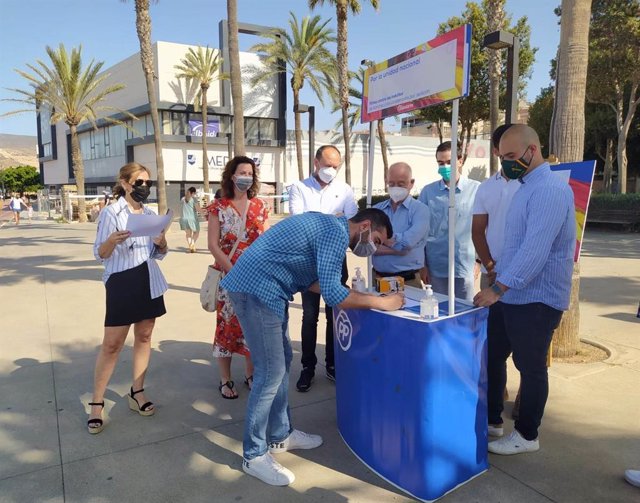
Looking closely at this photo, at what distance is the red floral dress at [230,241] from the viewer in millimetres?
3855

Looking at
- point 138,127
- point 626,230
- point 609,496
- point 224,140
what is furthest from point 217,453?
point 138,127

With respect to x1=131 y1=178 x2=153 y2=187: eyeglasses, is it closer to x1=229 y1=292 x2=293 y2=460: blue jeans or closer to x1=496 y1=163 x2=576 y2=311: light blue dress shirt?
x1=229 y1=292 x2=293 y2=460: blue jeans

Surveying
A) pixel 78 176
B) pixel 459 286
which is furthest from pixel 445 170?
pixel 78 176

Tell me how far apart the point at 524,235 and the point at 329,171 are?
5.98 feet

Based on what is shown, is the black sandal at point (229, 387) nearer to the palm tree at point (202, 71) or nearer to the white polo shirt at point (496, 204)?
the white polo shirt at point (496, 204)

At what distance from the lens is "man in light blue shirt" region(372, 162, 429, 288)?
3801 millimetres

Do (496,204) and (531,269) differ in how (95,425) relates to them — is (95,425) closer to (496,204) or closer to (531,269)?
(531,269)

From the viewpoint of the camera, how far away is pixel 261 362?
2846 mm

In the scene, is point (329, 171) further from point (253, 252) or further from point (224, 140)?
point (224, 140)

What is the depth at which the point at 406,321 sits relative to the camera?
257 cm

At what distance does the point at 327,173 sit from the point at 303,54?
93.8ft

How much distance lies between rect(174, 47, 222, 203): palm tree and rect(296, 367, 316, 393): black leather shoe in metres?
27.9

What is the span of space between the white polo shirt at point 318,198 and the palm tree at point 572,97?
2065 millimetres

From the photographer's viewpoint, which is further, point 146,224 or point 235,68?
point 235,68
